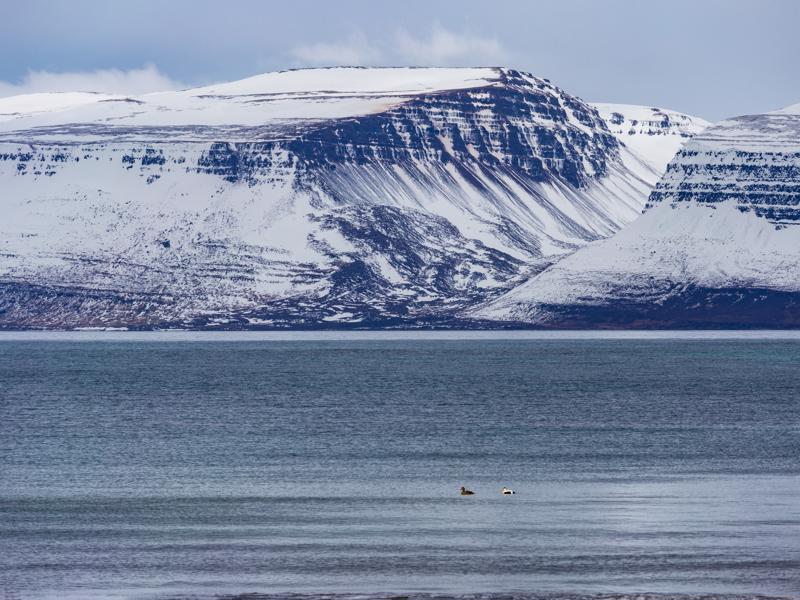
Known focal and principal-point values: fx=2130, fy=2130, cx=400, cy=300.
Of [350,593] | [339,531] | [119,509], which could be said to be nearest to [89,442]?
[119,509]

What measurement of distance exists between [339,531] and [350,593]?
1598 centimetres

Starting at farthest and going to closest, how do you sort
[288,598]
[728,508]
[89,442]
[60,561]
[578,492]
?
[89,442] → [578,492] → [728,508] → [60,561] → [288,598]

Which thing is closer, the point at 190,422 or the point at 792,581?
the point at 792,581

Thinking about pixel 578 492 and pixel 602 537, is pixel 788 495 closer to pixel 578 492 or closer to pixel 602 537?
pixel 578 492

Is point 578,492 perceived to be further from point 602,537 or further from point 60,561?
point 60,561

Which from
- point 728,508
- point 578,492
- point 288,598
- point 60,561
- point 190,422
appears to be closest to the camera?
point 288,598

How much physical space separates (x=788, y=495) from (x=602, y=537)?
1888 cm

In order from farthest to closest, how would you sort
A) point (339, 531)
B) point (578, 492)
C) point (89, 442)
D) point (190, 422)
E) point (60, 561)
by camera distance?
1. point (190, 422)
2. point (89, 442)
3. point (578, 492)
4. point (339, 531)
5. point (60, 561)

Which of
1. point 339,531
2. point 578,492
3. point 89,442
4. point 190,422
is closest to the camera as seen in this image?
point 339,531

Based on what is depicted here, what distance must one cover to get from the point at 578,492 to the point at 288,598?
116ft

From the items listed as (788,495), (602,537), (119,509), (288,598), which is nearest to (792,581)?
(602,537)

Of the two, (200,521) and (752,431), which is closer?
(200,521)

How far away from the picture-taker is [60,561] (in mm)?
91625

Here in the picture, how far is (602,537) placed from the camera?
9650 centimetres
